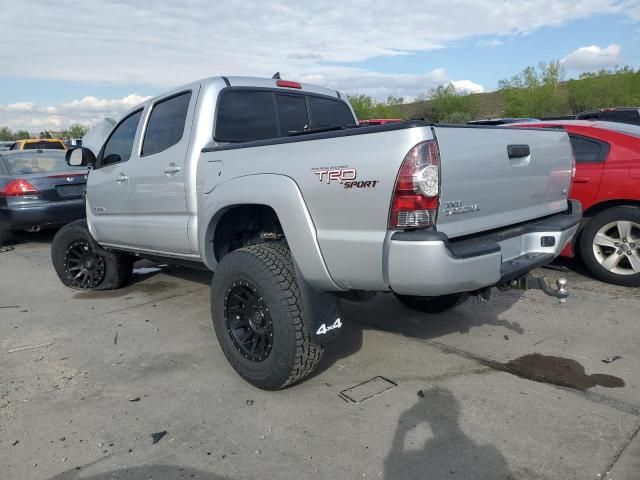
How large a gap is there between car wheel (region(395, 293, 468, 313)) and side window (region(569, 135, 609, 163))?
2.21m

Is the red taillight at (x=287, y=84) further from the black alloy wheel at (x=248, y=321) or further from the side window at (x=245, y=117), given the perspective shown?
the black alloy wheel at (x=248, y=321)

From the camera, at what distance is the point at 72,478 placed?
255cm

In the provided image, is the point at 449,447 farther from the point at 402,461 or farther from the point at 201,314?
the point at 201,314

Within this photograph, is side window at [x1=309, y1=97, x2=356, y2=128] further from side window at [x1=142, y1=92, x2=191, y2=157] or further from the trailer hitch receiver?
the trailer hitch receiver

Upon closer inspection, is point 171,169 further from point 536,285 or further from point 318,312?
point 536,285

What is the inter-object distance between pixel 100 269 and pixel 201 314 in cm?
155

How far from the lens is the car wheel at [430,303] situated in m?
4.20

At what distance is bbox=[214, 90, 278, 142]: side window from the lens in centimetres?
391

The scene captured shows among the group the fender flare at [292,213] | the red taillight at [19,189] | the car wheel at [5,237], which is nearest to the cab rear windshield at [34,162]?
the red taillight at [19,189]

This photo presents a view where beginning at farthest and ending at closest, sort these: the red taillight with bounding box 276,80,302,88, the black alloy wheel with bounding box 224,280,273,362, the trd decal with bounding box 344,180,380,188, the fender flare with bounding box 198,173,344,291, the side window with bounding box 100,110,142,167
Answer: the side window with bounding box 100,110,142,167 → the red taillight with bounding box 276,80,302,88 → the black alloy wheel with bounding box 224,280,273,362 → the fender flare with bounding box 198,173,344,291 → the trd decal with bounding box 344,180,380,188

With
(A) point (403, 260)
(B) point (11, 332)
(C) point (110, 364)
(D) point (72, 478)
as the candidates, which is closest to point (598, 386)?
(A) point (403, 260)

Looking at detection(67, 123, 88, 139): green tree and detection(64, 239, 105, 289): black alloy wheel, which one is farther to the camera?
detection(67, 123, 88, 139): green tree

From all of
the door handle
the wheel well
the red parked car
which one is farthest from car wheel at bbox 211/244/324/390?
the red parked car

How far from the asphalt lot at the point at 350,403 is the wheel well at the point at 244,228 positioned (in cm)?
84
